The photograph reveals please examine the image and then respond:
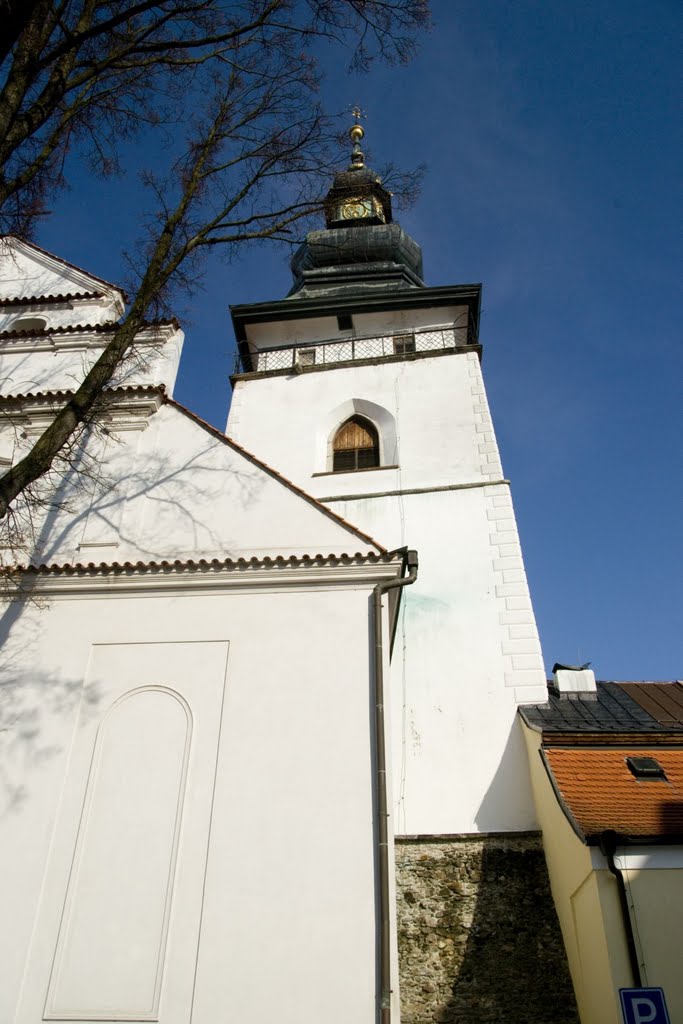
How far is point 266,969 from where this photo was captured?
5.27m

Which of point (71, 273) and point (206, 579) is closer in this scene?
point (206, 579)

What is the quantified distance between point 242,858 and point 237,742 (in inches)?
35.5

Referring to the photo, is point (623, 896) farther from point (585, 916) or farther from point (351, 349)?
point (351, 349)

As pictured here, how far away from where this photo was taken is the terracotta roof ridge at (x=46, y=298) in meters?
10.6

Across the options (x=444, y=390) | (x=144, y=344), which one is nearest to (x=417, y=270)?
(x=444, y=390)

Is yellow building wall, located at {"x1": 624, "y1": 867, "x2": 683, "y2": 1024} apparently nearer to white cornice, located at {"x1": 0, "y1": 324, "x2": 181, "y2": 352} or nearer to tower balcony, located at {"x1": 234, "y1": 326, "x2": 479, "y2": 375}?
white cornice, located at {"x1": 0, "y1": 324, "x2": 181, "y2": 352}

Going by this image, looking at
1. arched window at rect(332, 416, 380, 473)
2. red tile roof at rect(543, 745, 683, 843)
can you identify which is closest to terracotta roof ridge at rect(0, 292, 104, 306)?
arched window at rect(332, 416, 380, 473)

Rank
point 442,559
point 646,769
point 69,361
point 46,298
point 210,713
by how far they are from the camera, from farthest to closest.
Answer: point 442,559 → point 46,298 → point 69,361 → point 646,769 → point 210,713

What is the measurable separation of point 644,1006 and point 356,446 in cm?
1164

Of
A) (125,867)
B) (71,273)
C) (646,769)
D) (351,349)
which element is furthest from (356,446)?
(125,867)

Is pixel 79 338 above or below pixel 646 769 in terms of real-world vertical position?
above

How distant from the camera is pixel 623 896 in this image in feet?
20.0

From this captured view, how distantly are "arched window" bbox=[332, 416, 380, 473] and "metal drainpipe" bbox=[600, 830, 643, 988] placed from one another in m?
8.74

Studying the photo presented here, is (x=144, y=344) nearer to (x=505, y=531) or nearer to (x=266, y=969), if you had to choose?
(x=505, y=531)
